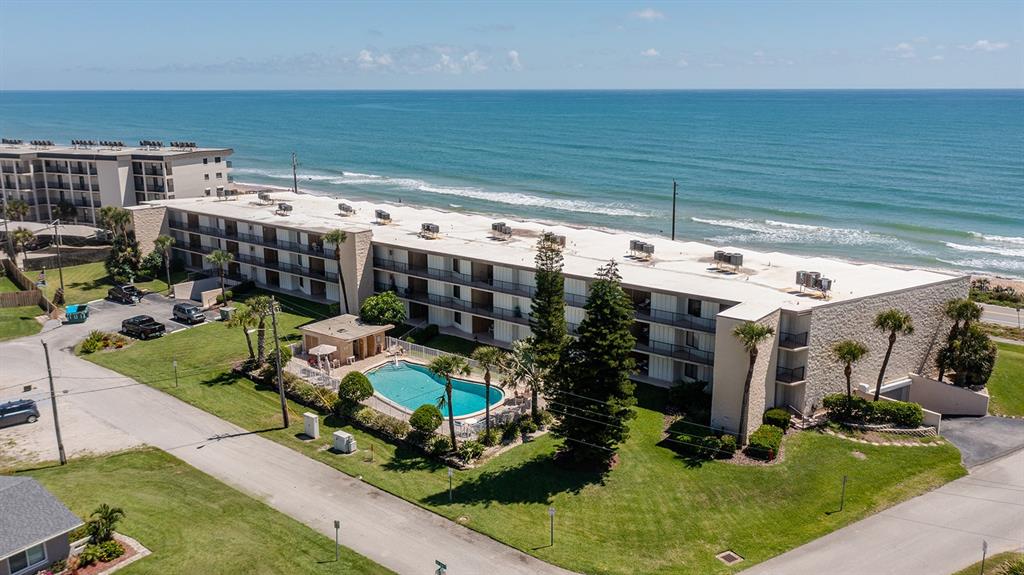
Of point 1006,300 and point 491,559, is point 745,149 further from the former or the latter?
point 491,559

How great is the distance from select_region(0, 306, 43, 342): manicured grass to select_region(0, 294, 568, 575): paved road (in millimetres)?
5522

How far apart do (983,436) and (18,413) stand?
55.3 m

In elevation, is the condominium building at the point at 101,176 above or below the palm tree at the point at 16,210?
above

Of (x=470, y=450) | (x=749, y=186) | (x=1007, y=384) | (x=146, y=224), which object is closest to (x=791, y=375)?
(x=1007, y=384)

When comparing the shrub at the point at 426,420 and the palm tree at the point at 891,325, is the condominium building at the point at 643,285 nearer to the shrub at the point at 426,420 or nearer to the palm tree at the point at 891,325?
the palm tree at the point at 891,325

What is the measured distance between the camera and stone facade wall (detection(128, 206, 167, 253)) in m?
74.8

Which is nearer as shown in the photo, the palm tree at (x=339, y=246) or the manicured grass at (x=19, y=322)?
the palm tree at (x=339, y=246)

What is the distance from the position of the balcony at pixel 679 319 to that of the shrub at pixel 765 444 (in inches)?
278

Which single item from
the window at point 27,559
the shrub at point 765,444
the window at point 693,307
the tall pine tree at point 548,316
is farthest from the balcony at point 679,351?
the window at point 27,559

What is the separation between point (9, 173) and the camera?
93.9 m

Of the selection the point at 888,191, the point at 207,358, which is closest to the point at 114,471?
the point at 207,358

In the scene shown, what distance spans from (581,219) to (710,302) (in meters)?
64.4

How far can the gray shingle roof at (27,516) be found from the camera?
30578mm

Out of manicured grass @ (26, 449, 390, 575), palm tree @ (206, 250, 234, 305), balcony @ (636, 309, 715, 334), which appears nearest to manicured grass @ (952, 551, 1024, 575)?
balcony @ (636, 309, 715, 334)
